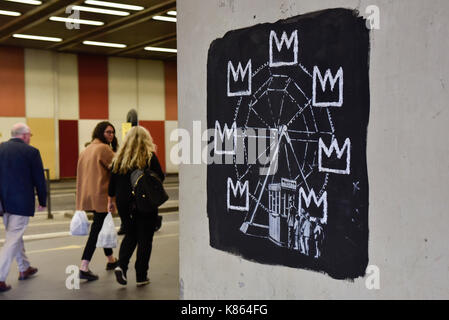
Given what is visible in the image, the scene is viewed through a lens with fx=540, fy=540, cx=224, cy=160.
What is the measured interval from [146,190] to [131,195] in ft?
0.78

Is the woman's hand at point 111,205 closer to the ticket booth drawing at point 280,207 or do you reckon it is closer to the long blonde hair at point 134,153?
the long blonde hair at point 134,153

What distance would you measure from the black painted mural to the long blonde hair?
2571 millimetres

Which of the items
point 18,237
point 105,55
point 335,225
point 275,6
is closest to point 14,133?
point 18,237

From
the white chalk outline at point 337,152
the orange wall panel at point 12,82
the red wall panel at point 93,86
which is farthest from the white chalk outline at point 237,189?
the red wall panel at point 93,86

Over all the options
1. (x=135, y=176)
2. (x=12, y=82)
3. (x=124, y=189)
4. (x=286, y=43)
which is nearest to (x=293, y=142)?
(x=286, y=43)

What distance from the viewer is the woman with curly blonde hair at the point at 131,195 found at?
564 cm

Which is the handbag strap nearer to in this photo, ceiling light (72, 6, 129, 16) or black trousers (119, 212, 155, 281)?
black trousers (119, 212, 155, 281)

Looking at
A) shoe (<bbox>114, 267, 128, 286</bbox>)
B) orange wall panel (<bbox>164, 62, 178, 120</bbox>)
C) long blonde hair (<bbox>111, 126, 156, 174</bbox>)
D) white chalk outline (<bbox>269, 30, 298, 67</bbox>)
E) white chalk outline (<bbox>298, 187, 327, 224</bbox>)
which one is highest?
orange wall panel (<bbox>164, 62, 178, 120</bbox>)

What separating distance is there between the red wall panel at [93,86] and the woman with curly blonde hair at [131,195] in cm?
1518

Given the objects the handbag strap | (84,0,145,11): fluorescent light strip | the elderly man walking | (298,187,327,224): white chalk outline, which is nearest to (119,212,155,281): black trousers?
the handbag strap

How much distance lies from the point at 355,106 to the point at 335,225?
0.56 metres

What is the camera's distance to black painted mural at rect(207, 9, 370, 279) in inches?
95.1

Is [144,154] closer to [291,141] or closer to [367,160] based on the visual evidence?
[291,141]

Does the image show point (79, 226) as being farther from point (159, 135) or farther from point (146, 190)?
point (159, 135)
